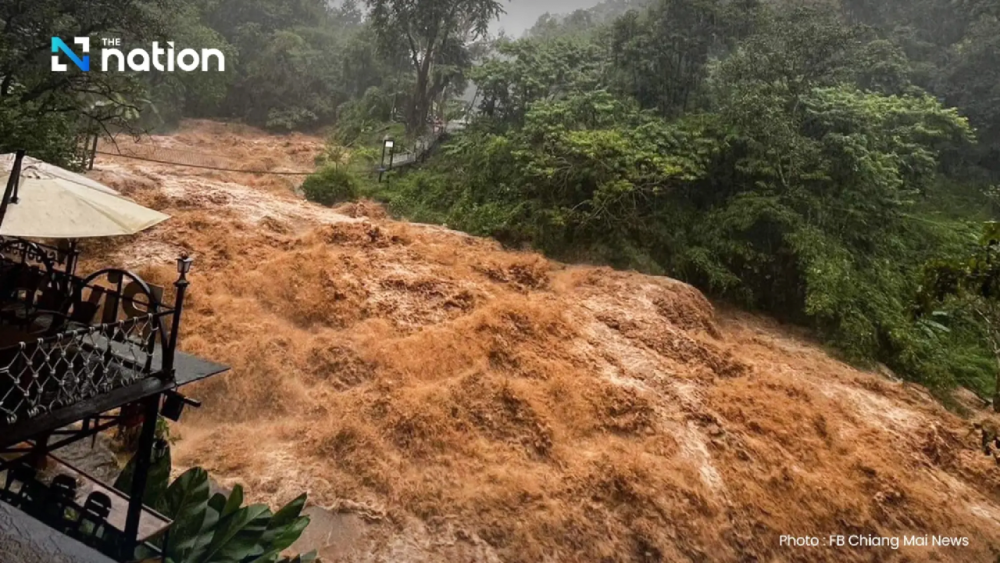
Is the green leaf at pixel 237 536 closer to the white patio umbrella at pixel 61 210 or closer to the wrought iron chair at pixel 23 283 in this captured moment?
the wrought iron chair at pixel 23 283

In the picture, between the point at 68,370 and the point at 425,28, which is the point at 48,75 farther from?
the point at 425,28

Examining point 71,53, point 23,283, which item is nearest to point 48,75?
point 71,53

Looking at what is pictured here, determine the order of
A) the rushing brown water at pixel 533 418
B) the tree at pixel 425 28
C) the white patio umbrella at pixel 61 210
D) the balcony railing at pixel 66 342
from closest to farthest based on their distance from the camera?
the balcony railing at pixel 66 342
the white patio umbrella at pixel 61 210
the rushing brown water at pixel 533 418
the tree at pixel 425 28

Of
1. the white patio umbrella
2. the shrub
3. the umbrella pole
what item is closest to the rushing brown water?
the white patio umbrella

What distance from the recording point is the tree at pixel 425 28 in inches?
787

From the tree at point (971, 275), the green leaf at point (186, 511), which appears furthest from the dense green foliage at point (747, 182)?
the green leaf at point (186, 511)

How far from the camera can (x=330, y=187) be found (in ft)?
49.8

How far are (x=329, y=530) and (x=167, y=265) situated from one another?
6.11m

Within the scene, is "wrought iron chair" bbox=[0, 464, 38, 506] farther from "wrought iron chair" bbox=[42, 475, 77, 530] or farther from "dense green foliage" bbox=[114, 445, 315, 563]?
"dense green foliage" bbox=[114, 445, 315, 563]

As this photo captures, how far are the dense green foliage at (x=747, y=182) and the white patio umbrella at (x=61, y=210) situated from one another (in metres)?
9.02

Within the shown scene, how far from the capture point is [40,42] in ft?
32.8

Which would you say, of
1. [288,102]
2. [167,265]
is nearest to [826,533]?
[167,265]

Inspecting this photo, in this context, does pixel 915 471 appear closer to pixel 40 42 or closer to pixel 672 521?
pixel 672 521

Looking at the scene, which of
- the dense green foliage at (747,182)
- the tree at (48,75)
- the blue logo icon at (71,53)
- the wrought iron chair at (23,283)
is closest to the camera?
the wrought iron chair at (23,283)
